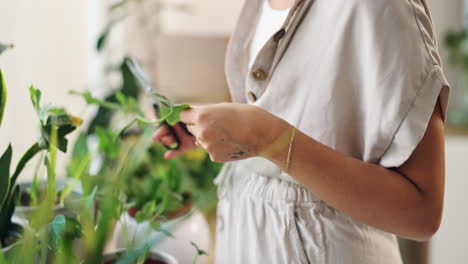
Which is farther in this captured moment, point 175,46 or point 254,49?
point 175,46

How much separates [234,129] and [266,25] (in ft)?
0.87

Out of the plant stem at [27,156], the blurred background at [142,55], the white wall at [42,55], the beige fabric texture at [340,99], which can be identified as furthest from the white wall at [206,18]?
the plant stem at [27,156]

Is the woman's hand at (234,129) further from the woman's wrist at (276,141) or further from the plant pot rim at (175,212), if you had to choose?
the plant pot rim at (175,212)

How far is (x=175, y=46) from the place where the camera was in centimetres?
186

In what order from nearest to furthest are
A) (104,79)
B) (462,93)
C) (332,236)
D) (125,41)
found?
(332,236) → (104,79) → (125,41) → (462,93)

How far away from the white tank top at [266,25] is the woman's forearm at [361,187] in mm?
215

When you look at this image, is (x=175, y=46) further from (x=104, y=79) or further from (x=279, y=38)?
(x=279, y=38)

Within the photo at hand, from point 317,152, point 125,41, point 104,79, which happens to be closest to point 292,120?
point 317,152

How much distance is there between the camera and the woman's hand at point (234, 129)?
1.33 feet

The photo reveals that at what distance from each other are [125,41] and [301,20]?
3.96 feet

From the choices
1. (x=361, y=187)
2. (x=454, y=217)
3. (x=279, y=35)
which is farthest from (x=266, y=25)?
(x=454, y=217)

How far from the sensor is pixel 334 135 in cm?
50

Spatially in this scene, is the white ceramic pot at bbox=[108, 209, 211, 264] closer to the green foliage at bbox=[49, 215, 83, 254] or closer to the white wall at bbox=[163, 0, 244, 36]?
the green foliage at bbox=[49, 215, 83, 254]

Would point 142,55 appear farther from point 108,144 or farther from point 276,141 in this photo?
point 276,141
